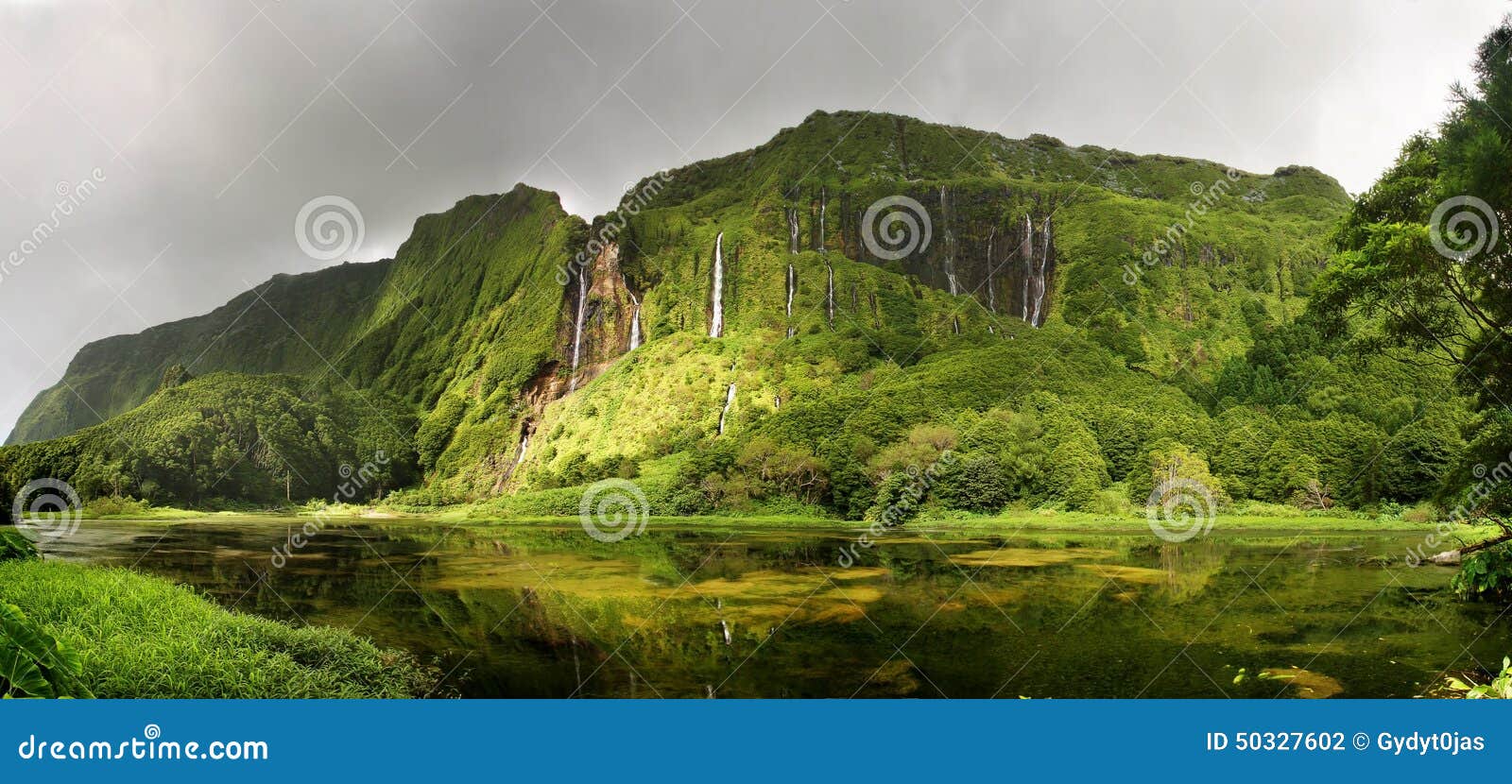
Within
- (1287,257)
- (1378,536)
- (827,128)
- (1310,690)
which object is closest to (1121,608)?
(1310,690)

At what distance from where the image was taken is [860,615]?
13328 millimetres

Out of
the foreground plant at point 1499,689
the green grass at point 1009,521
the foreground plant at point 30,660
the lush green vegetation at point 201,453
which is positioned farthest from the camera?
the green grass at point 1009,521

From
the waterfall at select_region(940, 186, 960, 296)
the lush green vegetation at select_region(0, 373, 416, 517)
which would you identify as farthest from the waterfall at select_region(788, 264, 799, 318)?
the lush green vegetation at select_region(0, 373, 416, 517)

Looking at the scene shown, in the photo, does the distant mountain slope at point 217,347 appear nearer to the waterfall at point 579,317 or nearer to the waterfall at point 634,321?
the waterfall at point 579,317

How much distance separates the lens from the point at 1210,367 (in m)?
66.1

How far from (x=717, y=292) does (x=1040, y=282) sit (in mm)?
37265

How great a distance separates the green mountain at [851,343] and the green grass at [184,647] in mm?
8016

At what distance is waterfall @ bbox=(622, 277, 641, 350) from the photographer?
70.4 m

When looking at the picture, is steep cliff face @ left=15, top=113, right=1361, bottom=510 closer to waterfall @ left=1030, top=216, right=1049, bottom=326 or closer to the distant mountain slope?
waterfall @ left=1030, top=216, right=1049, bottom=326

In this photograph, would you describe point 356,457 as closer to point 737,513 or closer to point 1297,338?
point 737,513

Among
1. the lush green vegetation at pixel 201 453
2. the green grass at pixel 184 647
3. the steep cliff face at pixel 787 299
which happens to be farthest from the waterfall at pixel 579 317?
the green grass at pixel 184 647

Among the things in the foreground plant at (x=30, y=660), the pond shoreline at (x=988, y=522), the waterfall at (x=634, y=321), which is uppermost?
the waterfall at (x=634, y=321)

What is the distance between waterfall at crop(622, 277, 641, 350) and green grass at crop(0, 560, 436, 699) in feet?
193

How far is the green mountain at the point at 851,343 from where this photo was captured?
40.0 meters
